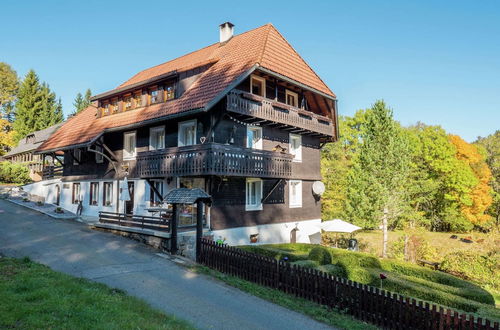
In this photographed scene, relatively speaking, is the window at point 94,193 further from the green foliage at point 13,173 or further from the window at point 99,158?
the green foliage at point 13,173

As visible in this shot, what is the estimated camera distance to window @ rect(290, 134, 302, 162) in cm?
2253

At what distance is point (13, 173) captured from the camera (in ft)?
139

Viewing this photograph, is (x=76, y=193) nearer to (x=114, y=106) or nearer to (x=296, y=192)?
(x=114, y=106)

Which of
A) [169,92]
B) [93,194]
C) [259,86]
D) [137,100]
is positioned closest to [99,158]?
[93,194]

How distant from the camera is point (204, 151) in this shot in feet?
49.0

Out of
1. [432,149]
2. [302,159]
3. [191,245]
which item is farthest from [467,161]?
[191,245]

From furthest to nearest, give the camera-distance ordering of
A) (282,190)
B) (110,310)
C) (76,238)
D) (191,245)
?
(282,190)
(76,238)
(191,245)
(110,310)

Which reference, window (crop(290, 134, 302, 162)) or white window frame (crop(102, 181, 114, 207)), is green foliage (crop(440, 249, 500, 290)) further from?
white window frame (crop(102, 181, 114, 207))

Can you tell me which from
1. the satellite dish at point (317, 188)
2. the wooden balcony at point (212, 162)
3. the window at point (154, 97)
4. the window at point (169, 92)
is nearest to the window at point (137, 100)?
the window at point (154, 97)

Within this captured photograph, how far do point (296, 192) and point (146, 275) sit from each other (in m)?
13.6

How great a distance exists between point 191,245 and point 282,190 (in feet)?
27.1

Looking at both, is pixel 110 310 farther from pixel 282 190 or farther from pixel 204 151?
pixel 282 190

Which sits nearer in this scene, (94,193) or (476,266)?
(476,266)

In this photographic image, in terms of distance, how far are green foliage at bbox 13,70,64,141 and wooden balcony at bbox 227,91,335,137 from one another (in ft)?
175
